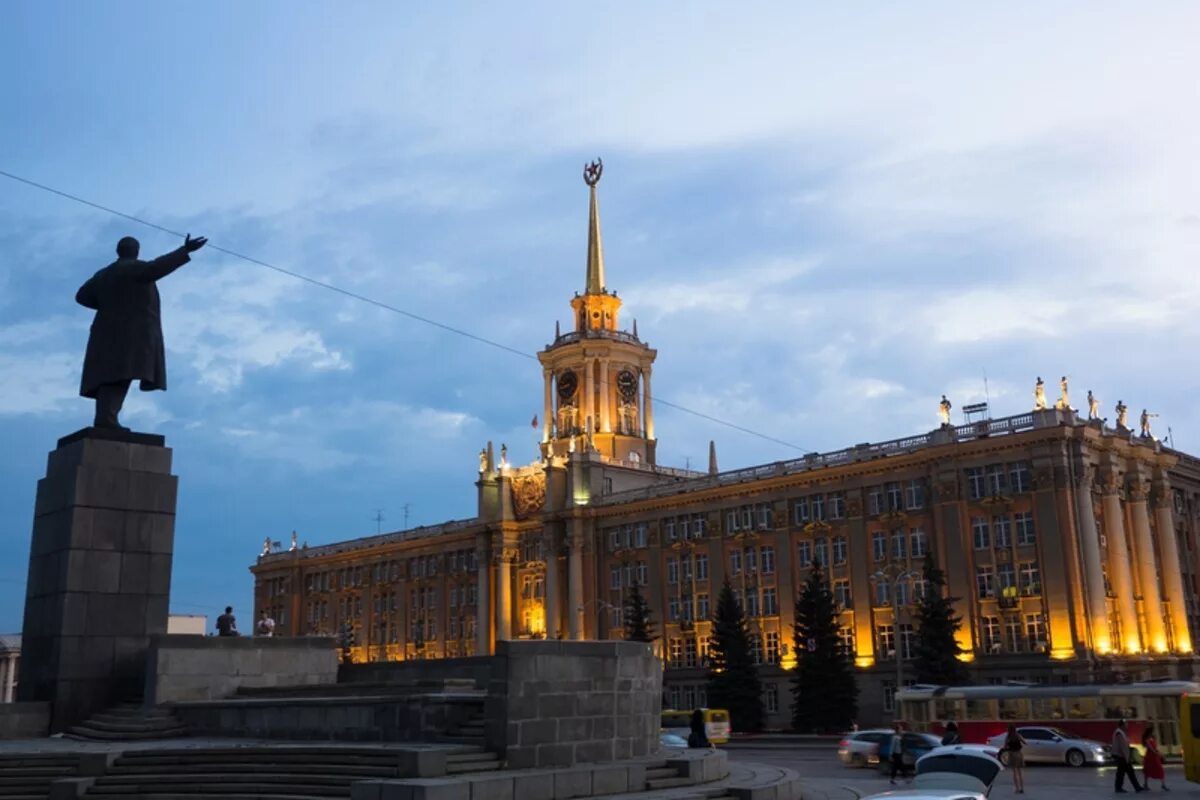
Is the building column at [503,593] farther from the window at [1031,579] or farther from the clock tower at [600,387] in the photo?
the window at [1031,579]

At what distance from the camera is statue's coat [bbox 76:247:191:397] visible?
25969 mm

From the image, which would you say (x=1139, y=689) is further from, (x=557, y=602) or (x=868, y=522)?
(x=557, y=602)

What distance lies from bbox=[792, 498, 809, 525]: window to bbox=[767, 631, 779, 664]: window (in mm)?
6386

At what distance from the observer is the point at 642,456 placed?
8681cm

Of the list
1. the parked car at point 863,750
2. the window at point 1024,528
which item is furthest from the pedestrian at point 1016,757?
the window at point 1024,528

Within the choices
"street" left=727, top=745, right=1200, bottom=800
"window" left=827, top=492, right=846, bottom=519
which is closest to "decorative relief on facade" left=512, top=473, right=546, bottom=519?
"window" left=827, top=492, right=846, bottom=519

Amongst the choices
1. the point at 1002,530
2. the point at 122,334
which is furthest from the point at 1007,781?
the point at 1002,530

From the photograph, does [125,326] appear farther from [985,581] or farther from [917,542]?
[917,542]

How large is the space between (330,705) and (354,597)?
246 feet

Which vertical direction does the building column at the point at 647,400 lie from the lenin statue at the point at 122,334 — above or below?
above

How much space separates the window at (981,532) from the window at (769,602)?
1228 centimetres

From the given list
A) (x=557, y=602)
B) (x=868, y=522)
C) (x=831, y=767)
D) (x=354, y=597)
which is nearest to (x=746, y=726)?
(x=868, y=522)

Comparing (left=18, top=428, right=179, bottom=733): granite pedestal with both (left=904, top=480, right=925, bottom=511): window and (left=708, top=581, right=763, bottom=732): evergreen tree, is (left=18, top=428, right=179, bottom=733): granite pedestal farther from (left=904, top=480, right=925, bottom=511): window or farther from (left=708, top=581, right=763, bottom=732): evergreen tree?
(left=904, top=480, right=925, bottom=511): window

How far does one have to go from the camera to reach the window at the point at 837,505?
64438mm
